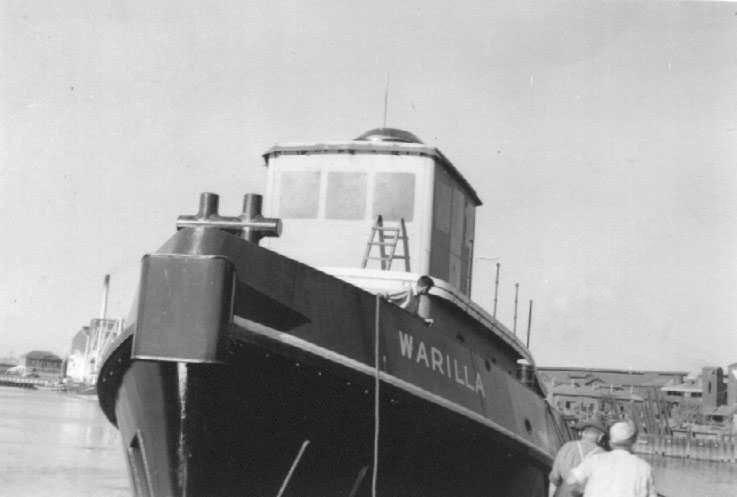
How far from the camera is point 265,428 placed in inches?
272

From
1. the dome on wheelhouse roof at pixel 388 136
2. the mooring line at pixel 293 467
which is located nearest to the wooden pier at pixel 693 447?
the dome on wheelhouse roof at pixel 388 136

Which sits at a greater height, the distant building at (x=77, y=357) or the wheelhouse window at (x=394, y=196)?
the wheelhouse window at (x=394, y=196)

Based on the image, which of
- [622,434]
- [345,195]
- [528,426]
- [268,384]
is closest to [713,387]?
[528,426]

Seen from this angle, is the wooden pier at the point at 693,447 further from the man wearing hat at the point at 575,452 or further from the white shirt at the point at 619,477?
the white shirt at the point at 619,477

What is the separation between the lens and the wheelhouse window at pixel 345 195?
31.9 ft

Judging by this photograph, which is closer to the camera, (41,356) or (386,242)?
(386,242)

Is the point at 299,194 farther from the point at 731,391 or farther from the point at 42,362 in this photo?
the point at 42,362

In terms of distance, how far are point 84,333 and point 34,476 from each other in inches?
4242

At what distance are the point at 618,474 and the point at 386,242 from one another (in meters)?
5.17

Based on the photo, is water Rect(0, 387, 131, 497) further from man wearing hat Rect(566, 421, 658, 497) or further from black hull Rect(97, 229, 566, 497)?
man wearing hat Rect(566, 421, 658, 497)

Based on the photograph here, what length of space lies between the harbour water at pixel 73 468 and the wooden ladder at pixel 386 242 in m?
9.23

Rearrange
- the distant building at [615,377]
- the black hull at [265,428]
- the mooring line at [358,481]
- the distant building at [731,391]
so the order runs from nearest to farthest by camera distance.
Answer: the black hull at [265,428] < the mooring line at [358,481] < the distant building at [731,391] < the distant building at [615,377]

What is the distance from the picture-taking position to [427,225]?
9.66 metres

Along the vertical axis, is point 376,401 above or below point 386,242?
below
